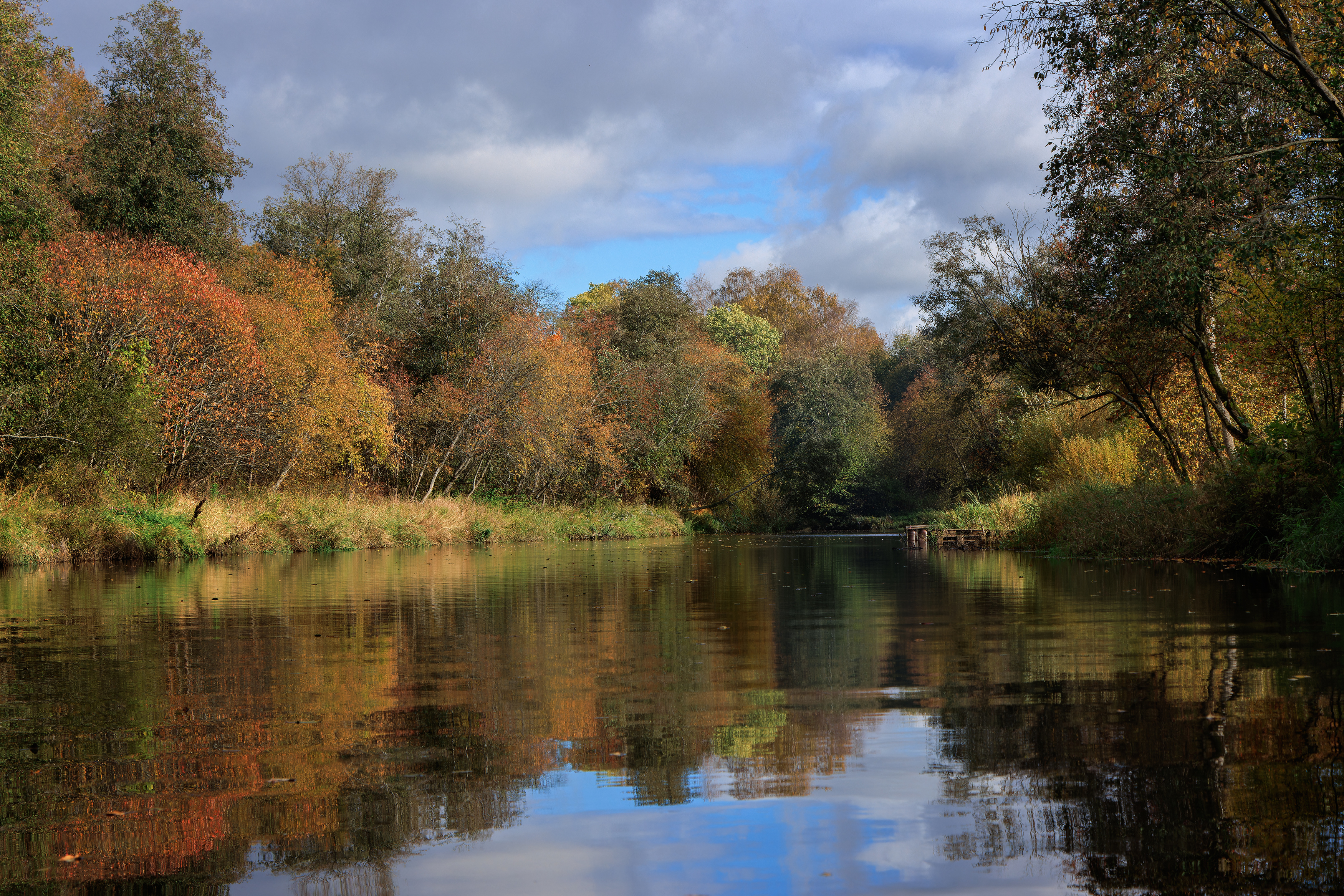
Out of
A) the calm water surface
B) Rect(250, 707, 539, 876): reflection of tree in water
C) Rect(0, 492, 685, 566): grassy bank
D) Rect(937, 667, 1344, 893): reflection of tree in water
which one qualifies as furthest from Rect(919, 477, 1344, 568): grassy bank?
Rect(0, 492, 685, 566): grassy bank

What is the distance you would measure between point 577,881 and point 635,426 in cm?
5129

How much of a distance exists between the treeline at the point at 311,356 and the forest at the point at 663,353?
127 mm

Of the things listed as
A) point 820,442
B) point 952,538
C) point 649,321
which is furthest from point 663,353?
point 952,538

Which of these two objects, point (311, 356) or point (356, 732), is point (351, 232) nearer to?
point (311, 356)

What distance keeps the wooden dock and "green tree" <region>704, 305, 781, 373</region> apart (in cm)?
3651

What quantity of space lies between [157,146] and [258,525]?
1432cm

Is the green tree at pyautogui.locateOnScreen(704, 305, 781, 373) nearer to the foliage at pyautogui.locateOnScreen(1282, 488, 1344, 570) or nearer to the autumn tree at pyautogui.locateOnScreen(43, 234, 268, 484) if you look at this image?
the autumn tree at pyautogui.locateOnScreen(43, 234, 268, 484)

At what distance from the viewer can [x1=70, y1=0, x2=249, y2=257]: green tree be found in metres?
36.2

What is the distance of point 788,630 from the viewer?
1034 centimetres

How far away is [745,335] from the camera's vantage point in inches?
2931

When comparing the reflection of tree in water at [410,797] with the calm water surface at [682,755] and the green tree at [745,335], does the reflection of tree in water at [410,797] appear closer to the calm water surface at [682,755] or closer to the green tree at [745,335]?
the calm water surface at [682,755]

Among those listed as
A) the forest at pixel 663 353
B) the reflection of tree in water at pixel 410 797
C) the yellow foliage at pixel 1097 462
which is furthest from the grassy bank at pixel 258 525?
the reflection of tree in water at pixel 410 797

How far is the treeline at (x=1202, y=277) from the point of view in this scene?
16609mm

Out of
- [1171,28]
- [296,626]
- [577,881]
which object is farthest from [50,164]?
[577,881]
